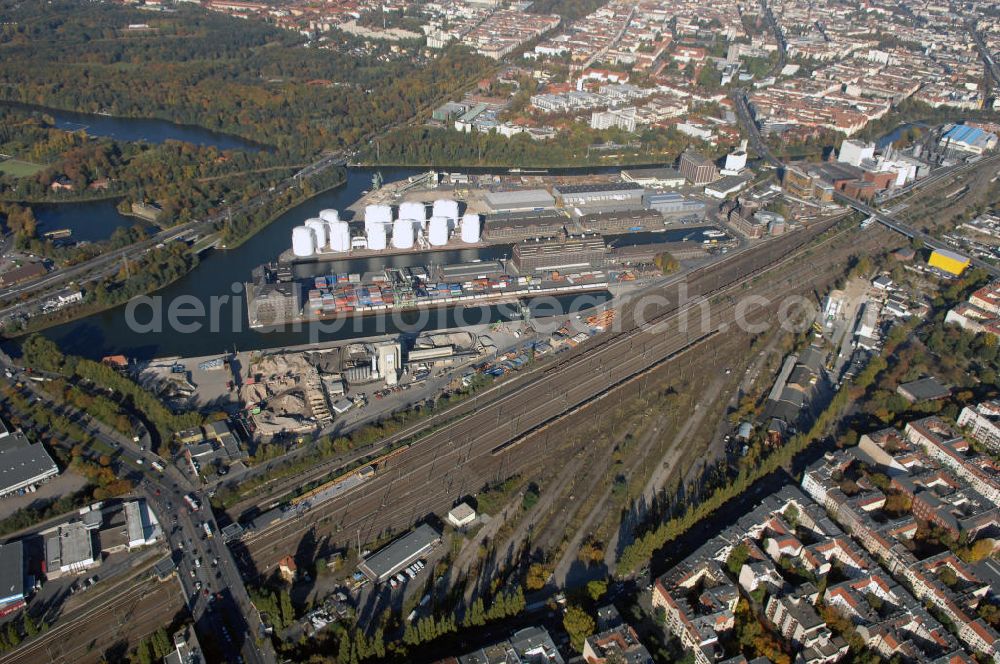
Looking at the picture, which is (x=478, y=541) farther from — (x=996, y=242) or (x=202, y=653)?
(x=996, y=242)

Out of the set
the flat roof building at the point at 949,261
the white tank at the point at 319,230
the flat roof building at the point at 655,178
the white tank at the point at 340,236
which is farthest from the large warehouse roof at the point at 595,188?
the flat roof building at the point at 949,261

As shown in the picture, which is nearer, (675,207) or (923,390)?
(923,390)

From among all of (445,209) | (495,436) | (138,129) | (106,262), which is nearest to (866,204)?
(445,209)

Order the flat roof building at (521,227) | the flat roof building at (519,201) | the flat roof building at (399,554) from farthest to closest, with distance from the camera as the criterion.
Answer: the flat roof building at (519,201) < the flat roof building at (521,227) < the flat roof building at (399,554)

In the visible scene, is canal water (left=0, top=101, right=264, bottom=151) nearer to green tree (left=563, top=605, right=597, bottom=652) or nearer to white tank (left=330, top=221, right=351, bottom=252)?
white tank (left=330, top=221, right=351, bottom=252)

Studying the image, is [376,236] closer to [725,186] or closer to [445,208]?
[445,208]

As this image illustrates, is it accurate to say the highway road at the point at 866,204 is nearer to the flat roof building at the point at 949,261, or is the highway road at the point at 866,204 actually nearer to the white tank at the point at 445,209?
the flat roof building at the point at 949,261
